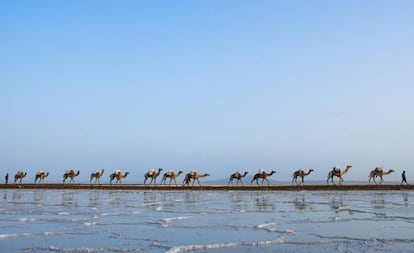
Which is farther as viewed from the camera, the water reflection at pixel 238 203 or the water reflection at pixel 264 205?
the water reflection at pixel 238 203

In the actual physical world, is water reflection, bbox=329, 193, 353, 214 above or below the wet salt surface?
above

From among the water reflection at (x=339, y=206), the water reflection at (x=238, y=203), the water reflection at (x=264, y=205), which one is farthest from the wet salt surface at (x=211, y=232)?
the water reflection at (x=238, y=203)

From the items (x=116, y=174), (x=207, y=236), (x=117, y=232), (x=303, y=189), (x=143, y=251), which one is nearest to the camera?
(x=143, y=251)

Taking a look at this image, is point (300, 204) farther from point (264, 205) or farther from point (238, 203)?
point (238, 203)

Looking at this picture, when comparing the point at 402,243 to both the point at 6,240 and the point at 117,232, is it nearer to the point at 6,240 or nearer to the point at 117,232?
the point at 117,232

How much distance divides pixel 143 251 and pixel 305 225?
463 centimetres

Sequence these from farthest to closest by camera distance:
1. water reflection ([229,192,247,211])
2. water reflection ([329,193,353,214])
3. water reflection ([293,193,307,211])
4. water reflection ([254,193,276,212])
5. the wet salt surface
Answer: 1. water reflection ([229,192,247,211])
2. water reflection ([254,193,276,212])
3. water reflection ([293,193,307,211])
4. water reflection ([329,193,353,214])
5. the wet salt surface

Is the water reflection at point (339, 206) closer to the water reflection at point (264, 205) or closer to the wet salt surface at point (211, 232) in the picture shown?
the wet salt surface at point (211, 232)

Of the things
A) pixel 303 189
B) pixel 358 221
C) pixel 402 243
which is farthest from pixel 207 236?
pixel 303 189

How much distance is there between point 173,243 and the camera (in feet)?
28.2

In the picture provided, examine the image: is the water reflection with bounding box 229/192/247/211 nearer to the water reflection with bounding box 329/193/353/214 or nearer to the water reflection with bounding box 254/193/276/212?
the water reflection with bounding box 254/193/276/212

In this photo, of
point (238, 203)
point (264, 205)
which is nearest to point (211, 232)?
point (264, 205)

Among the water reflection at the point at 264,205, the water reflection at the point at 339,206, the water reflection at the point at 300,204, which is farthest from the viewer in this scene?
the water reflection at the point at 264,205

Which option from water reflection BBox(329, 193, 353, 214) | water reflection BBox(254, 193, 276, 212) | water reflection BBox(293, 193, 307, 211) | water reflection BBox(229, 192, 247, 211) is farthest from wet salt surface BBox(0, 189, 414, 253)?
water reflection BBox(229, 192, 247, 211)
